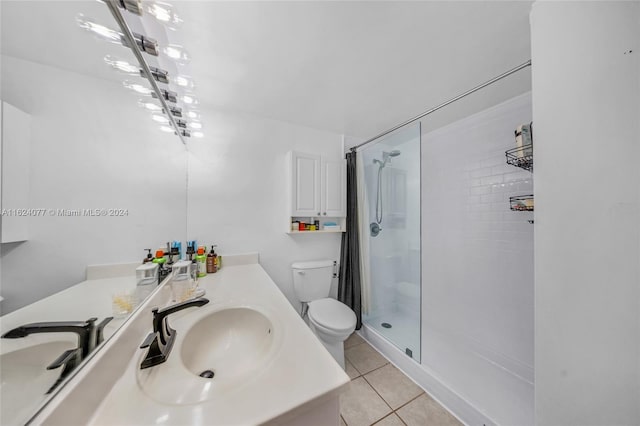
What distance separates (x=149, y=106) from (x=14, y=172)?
0.61 metres

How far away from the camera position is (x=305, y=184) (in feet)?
6.21

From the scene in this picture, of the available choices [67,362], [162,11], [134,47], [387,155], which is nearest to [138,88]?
[134,47]

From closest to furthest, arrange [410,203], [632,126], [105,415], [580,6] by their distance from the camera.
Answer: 1. [105,415]
2. [632,126]
3. [580,6]
4. [410,203]

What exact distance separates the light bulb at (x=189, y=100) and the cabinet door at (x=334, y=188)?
117 cm

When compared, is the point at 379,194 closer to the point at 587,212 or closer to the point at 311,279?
the point at 311,279

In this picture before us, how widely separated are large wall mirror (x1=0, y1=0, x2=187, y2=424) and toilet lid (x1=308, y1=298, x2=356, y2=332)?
1.19 m

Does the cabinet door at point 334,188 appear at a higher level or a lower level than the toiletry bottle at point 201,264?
higher

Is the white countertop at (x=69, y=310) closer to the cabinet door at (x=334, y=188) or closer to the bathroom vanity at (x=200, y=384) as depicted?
the bathroom vanity at (x=200, y=384)

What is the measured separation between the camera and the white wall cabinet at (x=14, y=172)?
0.38 m

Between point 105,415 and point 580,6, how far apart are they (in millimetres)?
1847

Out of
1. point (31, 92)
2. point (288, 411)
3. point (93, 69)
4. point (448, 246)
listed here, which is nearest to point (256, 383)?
point (288, 411)

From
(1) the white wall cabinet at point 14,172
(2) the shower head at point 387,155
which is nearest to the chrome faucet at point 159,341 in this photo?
(1) the white wall cabinet at point 14,172

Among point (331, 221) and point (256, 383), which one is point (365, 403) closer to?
point (256, 383)

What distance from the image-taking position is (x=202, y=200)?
160 cm
